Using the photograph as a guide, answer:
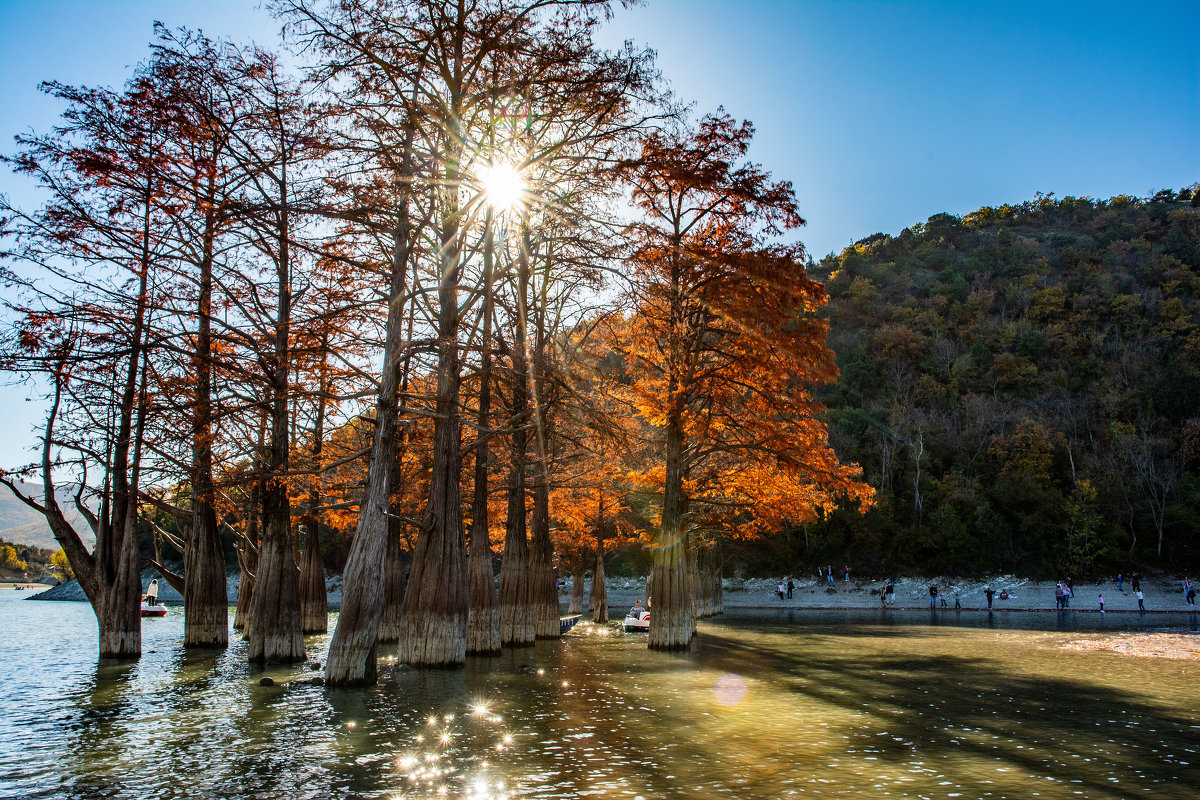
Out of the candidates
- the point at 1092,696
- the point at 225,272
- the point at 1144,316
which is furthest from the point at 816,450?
the point at 1144,316

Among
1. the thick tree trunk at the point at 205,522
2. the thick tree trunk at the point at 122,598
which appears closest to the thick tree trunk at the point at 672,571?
the thick tree trunk at the point at 205,522

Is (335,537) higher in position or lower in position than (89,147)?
lower

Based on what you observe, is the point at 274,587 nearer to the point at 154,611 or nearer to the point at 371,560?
the point at 371,560

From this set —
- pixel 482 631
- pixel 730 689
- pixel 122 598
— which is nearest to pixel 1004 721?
pixel 730 689

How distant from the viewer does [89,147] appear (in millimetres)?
17812

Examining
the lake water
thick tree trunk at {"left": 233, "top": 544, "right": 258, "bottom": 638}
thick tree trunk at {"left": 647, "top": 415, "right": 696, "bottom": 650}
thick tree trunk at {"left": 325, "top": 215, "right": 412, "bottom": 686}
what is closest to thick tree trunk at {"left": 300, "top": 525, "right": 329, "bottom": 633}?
thick tree trunk at {"left": 233, "top": 544, "right": 258, "bottom": 638}

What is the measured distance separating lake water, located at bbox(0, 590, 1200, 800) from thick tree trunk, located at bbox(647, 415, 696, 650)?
124 centimetres

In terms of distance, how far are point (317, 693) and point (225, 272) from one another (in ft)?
36.1

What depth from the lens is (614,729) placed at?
1166 centimetres

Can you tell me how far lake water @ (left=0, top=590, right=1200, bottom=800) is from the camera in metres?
8.62

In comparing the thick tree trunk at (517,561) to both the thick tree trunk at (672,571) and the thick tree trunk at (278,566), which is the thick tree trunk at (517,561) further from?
the thick tree trunk at (278,566)

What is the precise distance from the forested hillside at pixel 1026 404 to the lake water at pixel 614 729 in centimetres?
3745

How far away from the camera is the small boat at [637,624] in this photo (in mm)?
32000

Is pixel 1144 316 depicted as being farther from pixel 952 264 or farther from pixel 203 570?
pixel 203 570
